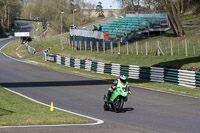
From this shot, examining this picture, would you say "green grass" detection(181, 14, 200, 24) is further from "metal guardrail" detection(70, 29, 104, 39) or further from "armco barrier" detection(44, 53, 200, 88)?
"armco barrier" detection(44, 53, 200, 88)

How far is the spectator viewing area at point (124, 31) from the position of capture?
48891 millimetres

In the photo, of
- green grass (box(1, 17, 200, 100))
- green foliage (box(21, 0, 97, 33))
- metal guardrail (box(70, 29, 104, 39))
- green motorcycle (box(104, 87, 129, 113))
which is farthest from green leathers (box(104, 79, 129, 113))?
green foliage (box(21, 0, 97, 33))

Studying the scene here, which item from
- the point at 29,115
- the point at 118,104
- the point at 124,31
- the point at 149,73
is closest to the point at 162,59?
the point at 149,73

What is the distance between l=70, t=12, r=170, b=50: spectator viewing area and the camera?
48.9 m

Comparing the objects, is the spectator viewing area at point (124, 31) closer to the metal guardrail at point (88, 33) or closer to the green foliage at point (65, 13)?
the metal guardrail at point (88, 33)

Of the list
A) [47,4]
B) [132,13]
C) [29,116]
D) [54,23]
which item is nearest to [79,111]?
[29,116]

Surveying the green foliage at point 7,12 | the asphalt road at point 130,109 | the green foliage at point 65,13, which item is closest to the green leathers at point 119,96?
the asphalt road at point 130,109

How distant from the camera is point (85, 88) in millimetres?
22906

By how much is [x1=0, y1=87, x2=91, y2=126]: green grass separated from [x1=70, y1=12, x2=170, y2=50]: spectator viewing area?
31.3 m

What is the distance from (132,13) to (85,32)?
13.3 meters

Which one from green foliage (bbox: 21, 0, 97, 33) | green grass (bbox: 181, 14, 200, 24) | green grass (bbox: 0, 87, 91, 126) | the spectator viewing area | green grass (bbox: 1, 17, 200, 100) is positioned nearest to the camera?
green grass (bbox: 0, 87, 91, 126)

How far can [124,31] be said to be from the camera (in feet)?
169

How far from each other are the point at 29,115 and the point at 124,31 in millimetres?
39942

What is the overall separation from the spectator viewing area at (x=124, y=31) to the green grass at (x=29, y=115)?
31256 mm
